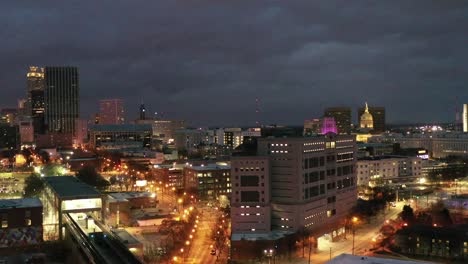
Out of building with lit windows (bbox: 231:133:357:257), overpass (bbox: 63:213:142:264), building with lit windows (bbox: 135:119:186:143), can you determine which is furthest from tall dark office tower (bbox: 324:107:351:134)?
overpass (bbox: 63:213:142:264)

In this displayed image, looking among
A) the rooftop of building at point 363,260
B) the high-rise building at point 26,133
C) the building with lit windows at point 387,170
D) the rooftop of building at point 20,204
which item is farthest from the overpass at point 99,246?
the high-rise building at point 26,133

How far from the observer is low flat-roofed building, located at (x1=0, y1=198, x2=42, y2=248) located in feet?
74.7

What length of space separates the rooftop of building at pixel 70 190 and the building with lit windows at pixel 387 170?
27.9m

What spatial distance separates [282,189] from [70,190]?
11.7 meters

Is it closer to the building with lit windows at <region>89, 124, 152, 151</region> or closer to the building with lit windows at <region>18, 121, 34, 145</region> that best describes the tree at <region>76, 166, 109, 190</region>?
the building with lit windows at <region>89, 124, 152, 151</region>

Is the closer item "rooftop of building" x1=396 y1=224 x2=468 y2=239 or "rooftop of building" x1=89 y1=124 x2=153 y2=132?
"rooftop of building" x1=396 y1=224 x2=468 y2=239

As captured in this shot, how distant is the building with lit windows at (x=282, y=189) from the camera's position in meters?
28.9

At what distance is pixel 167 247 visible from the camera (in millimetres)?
24438

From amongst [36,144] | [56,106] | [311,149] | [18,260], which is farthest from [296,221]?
[56,106]

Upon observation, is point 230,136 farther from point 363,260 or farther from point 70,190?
point 363,260

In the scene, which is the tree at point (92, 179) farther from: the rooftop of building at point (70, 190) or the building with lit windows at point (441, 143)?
the building with lit windows at point (441, 143)

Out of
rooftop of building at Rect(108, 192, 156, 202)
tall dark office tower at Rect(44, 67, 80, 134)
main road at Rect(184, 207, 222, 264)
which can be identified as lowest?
main road at Rect(184, 207, 222, 264)

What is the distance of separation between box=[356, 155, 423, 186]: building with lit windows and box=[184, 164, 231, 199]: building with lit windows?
13.5 meters

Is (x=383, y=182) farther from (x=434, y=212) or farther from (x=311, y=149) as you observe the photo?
(x=311, y=149)
